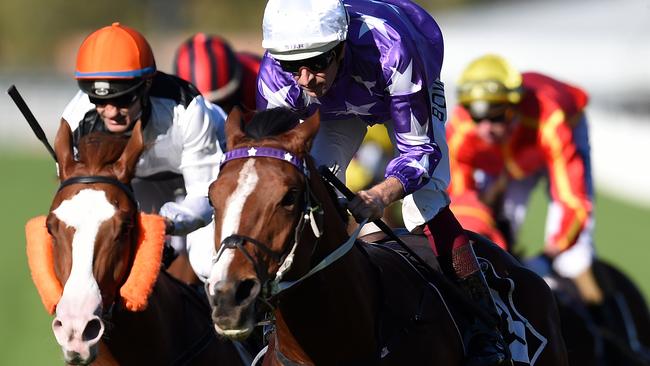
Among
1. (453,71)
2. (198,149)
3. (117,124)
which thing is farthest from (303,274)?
(453,71)

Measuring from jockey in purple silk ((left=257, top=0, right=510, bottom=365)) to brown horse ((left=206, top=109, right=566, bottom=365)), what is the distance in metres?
0.20

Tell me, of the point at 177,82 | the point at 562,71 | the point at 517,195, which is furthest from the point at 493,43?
the point at 177,82

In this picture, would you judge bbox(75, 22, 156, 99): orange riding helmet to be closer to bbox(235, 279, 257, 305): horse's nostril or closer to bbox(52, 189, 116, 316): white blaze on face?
bbox(52, 189, 116, 316): white blaze on face

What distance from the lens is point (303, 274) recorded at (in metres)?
4.24

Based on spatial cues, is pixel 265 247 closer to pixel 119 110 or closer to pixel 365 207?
pixel 365 207

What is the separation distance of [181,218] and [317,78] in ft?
3.40

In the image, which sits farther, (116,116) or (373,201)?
(116,116)

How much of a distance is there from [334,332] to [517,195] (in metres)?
5.52

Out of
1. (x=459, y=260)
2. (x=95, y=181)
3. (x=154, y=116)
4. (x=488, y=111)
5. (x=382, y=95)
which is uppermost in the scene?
(x=382, y=95)

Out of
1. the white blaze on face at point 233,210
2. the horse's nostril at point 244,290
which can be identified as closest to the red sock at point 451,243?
the white blaze on face at point 233,210

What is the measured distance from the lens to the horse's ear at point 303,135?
13.9ft

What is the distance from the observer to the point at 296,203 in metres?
4.11

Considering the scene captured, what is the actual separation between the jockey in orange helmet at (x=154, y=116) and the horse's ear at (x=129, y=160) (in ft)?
1.28

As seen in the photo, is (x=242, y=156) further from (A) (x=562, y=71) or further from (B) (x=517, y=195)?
(A) (x=562, y=71)
